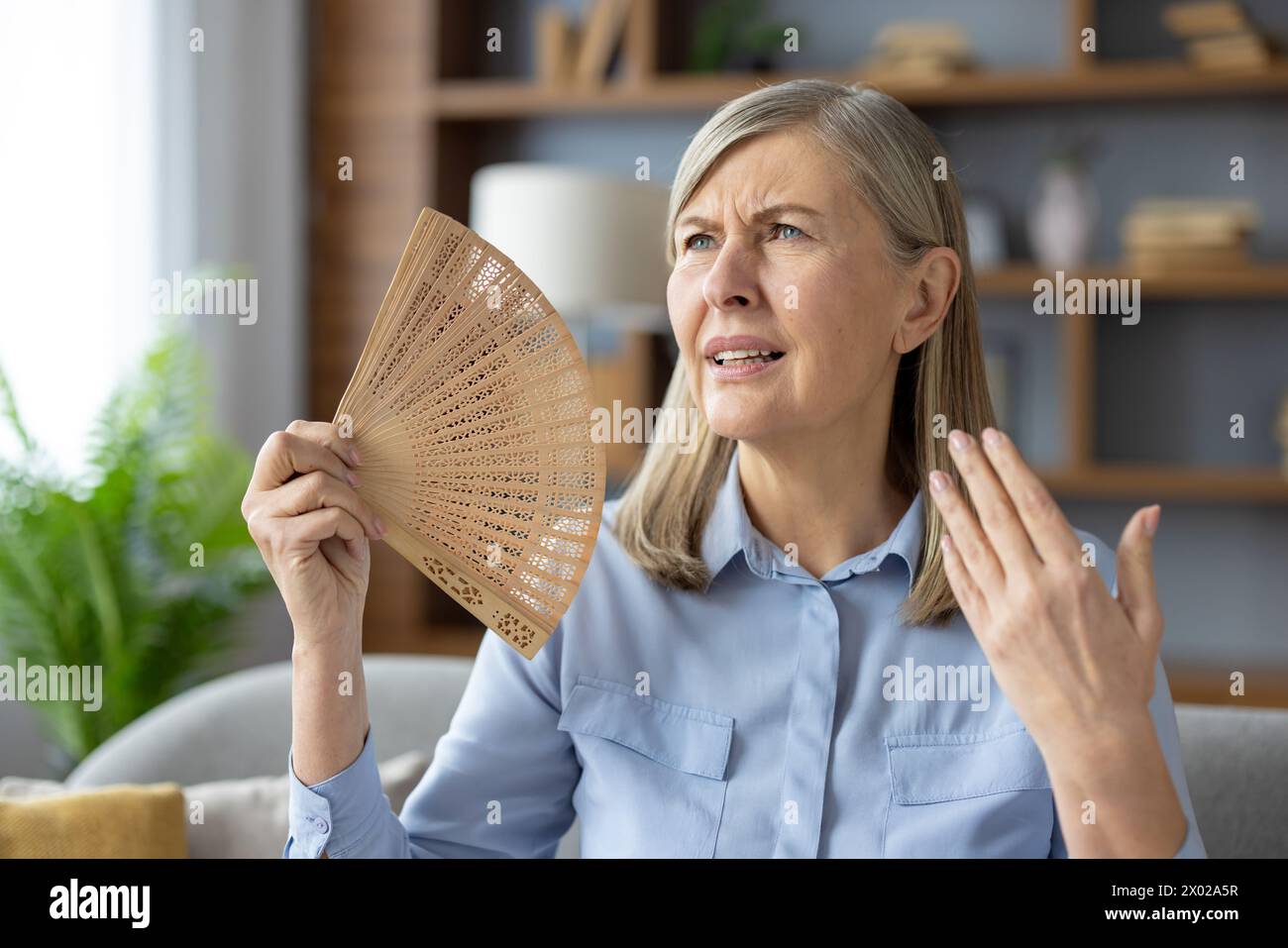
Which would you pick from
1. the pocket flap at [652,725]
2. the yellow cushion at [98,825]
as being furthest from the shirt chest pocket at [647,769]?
the yellow cushion at [98,825]

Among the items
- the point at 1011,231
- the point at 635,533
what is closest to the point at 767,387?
the point at 635,533

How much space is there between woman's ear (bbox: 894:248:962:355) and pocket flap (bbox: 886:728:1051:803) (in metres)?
0.43

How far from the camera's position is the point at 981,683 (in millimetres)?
1408

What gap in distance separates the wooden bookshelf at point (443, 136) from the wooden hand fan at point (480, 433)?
288cm

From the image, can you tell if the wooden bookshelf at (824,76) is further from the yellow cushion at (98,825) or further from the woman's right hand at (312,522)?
the woman's right hand at (312,522)

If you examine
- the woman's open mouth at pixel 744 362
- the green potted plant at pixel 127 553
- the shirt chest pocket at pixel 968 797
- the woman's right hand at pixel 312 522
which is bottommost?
the green potted plant at pixel 127 553

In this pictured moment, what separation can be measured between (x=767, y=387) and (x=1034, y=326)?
3.07m

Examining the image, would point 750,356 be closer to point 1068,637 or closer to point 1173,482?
point 1068,637

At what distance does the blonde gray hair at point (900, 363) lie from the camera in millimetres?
1407

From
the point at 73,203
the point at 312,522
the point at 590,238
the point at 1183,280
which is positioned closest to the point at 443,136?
the point at 73,203

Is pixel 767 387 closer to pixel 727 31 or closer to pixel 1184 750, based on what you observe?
pixel 1184 750

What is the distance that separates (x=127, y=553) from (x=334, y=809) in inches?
90.0

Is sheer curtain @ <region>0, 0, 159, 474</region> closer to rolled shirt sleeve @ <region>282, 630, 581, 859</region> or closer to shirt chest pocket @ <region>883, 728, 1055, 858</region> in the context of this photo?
rolled shirt sleeve @ <region>282, 630, 581, 859</region>

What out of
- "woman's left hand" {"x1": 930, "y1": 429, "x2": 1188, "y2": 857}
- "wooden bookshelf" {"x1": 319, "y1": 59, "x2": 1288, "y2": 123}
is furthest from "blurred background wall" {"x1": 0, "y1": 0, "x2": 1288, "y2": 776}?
"woman's left hand" {"x1": 930, "y1": 429, "x2": 1188, "y2": 857}
